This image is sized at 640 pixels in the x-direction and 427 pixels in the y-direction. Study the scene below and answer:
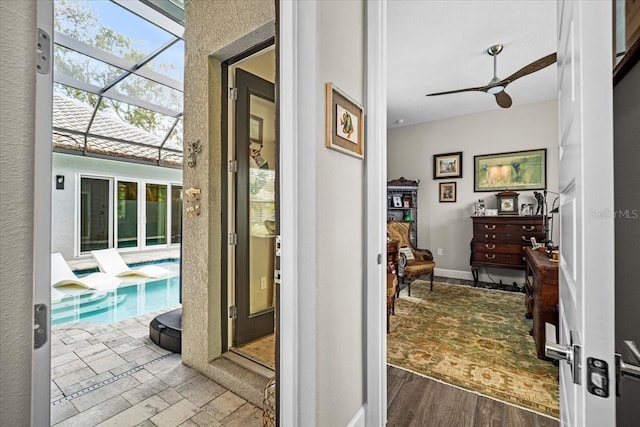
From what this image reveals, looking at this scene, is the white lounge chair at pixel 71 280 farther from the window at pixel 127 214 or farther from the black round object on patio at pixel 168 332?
the black round object on patio at pixel 168 332

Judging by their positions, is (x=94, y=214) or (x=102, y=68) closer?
(x=102, y=68)

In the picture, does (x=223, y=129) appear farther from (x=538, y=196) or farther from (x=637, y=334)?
(x=538, y=196)

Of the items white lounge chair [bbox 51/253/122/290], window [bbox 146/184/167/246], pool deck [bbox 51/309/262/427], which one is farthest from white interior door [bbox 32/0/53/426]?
window [bbox 146/184/167/246]

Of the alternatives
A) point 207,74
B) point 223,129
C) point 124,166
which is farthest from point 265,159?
point 124,166

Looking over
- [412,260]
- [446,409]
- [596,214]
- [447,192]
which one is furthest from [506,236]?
[596,214]

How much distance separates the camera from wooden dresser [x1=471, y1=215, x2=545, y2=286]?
4086 millimetres

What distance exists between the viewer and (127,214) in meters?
7.48

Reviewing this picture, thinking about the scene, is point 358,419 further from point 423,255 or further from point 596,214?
point 423,255

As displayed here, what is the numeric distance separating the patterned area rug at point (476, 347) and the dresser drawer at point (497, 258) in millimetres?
508

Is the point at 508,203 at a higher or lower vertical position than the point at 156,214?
higher

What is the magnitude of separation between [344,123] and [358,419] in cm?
150

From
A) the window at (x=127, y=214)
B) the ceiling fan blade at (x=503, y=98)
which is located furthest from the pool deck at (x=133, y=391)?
the window at (x=127, y=214)

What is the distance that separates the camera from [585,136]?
1.67 feet

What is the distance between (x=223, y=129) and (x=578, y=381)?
2368 millimetres
